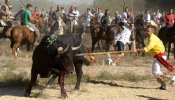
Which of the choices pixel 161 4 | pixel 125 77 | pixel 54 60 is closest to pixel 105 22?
pixel 125 77

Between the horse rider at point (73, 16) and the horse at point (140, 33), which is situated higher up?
the horse rider at point (73, 16)

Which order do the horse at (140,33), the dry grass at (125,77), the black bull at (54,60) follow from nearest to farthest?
the black bull at (54,60)
the dry grass at (125,77)
the horse at (140,33)

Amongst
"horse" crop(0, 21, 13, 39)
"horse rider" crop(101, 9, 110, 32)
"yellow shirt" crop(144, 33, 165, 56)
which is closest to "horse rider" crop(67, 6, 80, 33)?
"horse rider" crop(101, 9, 110, 32)

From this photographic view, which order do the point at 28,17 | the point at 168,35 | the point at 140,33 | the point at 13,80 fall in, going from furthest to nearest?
the point at 140,33, the point at 168,35, the point at 28,17, the point at 13,80

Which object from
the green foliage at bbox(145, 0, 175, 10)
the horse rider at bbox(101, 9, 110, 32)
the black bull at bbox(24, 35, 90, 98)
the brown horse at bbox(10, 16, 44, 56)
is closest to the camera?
the black bull at bbox(24, 35, 90, 98)

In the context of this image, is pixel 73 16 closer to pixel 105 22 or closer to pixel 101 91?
pixel 105 22

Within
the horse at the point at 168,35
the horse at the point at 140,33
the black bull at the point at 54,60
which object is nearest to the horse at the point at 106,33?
the horse at the point at 140,33

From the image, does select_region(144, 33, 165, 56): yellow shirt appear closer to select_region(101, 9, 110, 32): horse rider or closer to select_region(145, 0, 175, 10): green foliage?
select_region(101, 9, 110, 32): horse rider

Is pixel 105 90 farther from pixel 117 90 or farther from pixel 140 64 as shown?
pixel 140 64

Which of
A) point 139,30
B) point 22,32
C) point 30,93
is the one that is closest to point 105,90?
point 30,93

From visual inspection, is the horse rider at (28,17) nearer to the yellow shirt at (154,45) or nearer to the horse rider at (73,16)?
the horse rider at (73,16)

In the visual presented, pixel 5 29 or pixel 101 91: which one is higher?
pixel 5 29

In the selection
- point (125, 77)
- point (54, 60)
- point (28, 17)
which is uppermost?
point (28, 17)

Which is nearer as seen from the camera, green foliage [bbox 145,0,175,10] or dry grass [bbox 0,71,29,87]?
dry grass [bbox 0,71,29,87]
